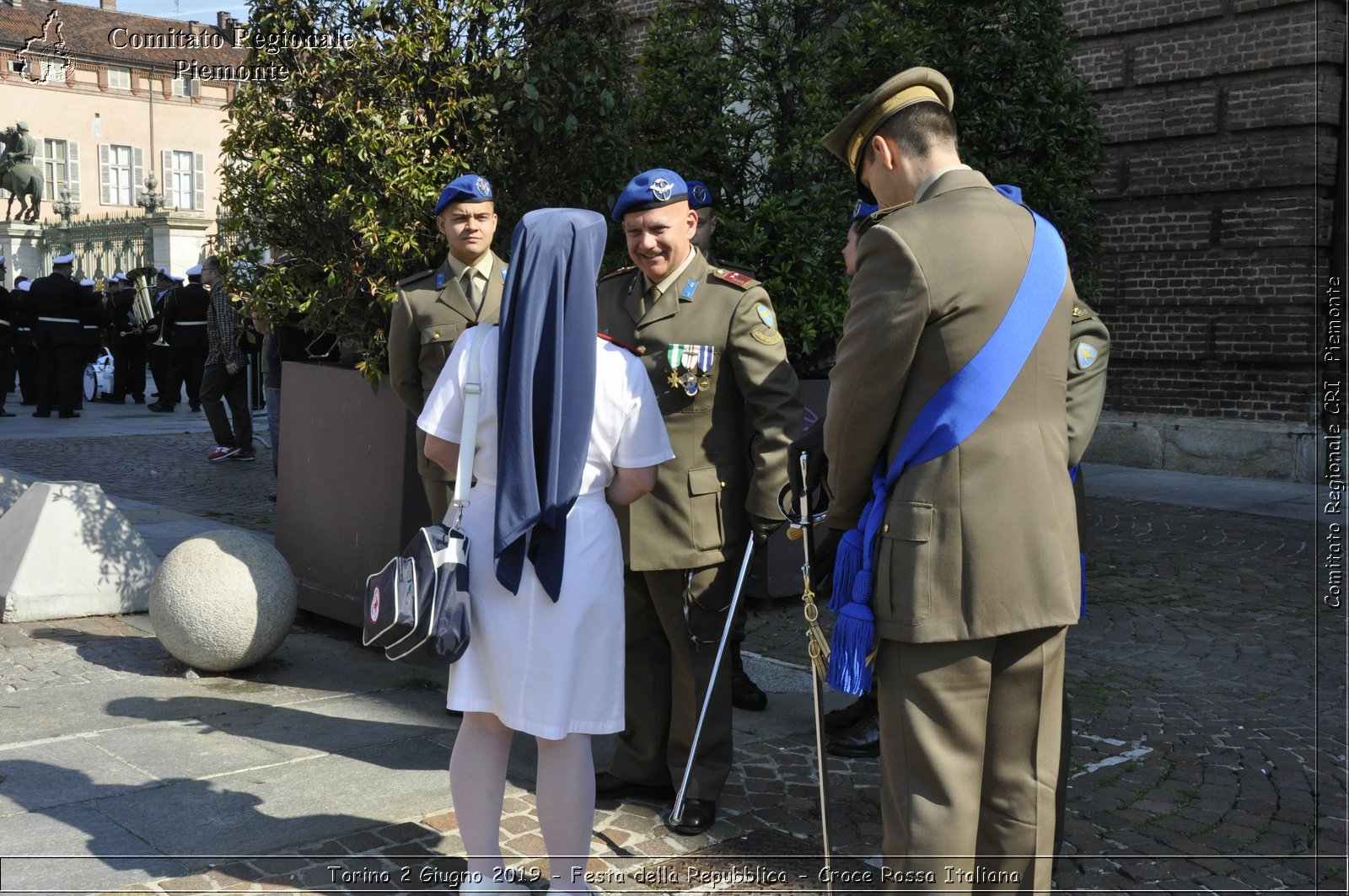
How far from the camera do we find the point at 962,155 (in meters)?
7.90

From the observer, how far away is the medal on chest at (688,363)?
4164 millimetres

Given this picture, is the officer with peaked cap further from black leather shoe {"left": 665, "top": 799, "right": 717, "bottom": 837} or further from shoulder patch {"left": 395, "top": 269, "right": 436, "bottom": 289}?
shoulder patch {"left": 395, "top": 269, "right": 436, "bottom": 289}

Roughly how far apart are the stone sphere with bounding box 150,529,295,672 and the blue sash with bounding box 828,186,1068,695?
3.38m

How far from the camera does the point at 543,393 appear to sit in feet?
10.5

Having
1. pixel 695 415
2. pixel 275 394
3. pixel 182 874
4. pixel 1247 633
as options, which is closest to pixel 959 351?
pixel 695 415

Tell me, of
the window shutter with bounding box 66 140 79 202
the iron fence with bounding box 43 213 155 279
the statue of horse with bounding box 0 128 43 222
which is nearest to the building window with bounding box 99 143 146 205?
the window shutter with bounding box 66 140 79 202

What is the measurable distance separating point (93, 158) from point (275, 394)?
138 ft

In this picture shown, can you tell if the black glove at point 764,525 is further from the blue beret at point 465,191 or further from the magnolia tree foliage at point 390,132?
the magnolia tree foliage at point 390,132

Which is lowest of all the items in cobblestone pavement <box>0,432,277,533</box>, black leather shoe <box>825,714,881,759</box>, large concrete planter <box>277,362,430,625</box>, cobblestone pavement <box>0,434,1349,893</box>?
cobblestone pavement <box>0,434,1349,893</box>

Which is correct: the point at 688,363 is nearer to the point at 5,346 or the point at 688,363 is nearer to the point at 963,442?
the point at 963,442

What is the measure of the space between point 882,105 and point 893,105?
3cm

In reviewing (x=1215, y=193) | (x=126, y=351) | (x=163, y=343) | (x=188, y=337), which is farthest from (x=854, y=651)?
(x=126, y=351)

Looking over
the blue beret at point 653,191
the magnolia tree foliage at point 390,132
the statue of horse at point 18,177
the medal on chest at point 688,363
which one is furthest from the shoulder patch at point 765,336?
the statue of horse at point 18,177

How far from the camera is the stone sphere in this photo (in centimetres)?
541
